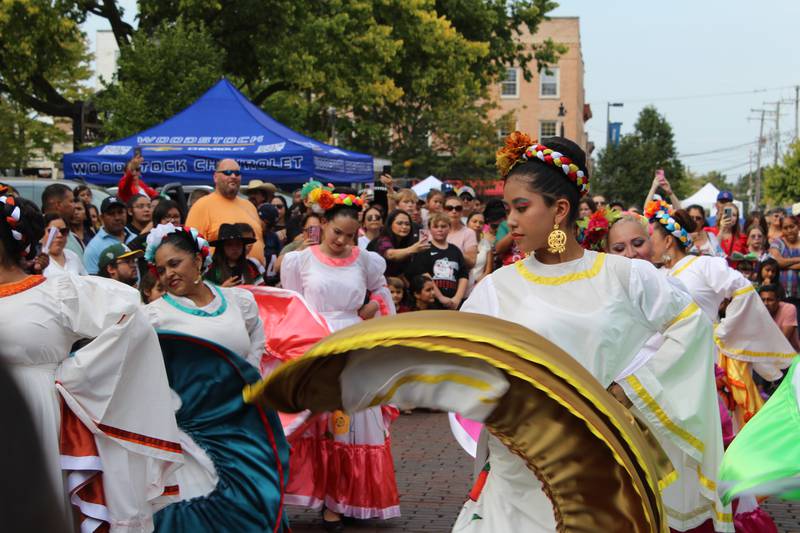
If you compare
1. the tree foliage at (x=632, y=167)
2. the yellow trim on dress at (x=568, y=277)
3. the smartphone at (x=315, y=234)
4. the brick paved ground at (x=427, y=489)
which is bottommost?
the tree foliage at (x=632, y=167)

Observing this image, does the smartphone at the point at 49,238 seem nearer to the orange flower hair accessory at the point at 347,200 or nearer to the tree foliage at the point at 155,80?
the orange flower hair accessory at the point at 347,200

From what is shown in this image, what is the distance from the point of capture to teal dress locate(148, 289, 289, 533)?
229 inches

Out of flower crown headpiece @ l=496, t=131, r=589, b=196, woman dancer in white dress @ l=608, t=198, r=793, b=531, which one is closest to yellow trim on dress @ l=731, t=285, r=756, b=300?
woman dancer in white dress @ l=608, t=198, r=793, b=531

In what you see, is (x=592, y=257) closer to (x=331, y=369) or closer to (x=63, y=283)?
(x=331, y=369)

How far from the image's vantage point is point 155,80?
21.0m

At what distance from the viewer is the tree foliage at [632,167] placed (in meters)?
62.0

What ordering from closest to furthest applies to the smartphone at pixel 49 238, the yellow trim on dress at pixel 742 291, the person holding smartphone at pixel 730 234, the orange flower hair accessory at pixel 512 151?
1. the orange flower hair accessory at pixel 512 151
2. the smartphone at pixel 49 238
3. the yellow trim on dress at pixel 742 291
4. the person holding smartphone at pixel 730 234

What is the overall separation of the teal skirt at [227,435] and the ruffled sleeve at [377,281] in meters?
2.00

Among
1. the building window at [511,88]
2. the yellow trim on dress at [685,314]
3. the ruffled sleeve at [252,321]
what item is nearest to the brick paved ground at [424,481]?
the ruffled sleeve at [252,321]

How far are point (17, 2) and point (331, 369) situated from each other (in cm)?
2153

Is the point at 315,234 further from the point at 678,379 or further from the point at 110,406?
the point at 678,379

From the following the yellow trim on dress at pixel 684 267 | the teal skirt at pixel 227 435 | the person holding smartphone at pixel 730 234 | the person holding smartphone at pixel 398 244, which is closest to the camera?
the teal skirt at pixel 227 435

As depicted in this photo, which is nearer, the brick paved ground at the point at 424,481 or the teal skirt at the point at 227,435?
the teal skirt at the point at 227,435

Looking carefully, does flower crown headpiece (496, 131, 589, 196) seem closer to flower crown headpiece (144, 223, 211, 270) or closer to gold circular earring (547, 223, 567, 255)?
gold circular earring (547, 223, 567, 255)
